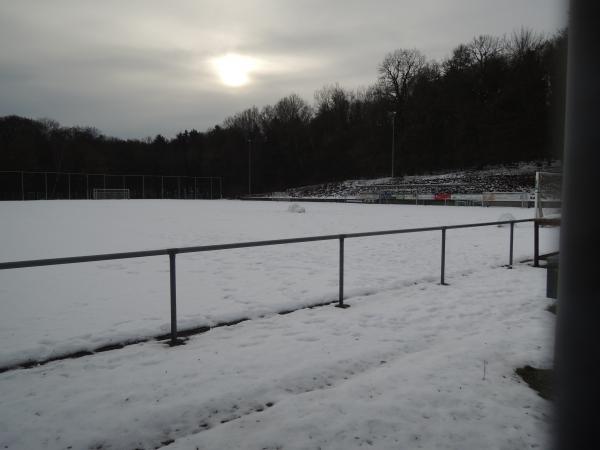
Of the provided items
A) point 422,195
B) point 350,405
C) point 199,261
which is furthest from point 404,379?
point 422,195

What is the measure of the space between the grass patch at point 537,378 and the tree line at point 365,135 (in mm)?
37143

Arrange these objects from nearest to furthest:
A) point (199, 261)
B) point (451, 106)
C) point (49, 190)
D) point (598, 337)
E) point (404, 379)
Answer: point (598, 337) < point (404, 379) < point (199, 261) < point (451, 106) < point (49, 190)

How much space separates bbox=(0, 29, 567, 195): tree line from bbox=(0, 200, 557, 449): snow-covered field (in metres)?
35.3

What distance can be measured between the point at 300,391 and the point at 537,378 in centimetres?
Result: 195

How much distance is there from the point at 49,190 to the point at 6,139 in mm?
13353

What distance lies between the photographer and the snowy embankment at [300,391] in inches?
112

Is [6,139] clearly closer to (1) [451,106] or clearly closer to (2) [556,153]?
(1) [451,106]

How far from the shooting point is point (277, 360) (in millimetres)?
4125

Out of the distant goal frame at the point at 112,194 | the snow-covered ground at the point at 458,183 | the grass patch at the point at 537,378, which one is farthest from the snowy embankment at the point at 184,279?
the distant goal frame at the point at 112,194

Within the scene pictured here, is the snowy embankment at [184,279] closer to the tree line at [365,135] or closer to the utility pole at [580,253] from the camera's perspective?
the utility pole at [580,253]

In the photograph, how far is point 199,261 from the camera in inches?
384

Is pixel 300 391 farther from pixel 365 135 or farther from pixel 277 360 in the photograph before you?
pixel 365 135

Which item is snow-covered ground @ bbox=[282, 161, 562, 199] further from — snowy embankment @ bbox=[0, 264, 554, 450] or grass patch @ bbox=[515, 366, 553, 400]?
grass patch @ bbox=[515, 366, 553, 400]

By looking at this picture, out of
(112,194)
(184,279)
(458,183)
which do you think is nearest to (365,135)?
(458,183)
